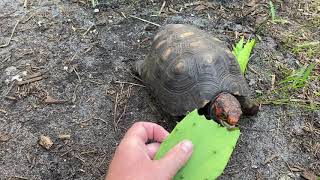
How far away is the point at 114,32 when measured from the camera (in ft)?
9.55

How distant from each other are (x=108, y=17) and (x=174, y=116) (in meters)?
1.01

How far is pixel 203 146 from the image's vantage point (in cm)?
166

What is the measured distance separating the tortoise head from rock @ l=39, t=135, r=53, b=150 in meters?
0.90

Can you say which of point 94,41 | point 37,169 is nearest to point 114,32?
point 94,41

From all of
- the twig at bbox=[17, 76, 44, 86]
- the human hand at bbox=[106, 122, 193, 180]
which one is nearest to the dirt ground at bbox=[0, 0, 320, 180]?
the twig at bbox=[17, 76, 44, 86]

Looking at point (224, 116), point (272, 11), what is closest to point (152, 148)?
point (224, 116)

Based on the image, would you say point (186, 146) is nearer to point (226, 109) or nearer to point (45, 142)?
point (226, 109)

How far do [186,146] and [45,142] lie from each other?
3.46 ft

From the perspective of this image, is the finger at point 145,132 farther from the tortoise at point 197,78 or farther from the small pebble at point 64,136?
the small pebble at point 64,136

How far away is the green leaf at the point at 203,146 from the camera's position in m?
1.63

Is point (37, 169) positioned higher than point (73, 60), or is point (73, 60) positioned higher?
point (73, 60)

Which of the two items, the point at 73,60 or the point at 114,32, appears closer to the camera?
the point at 73,60

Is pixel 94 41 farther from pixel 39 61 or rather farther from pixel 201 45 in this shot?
pixel 201 45

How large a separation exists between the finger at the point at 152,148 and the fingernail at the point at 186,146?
0.70 feet
